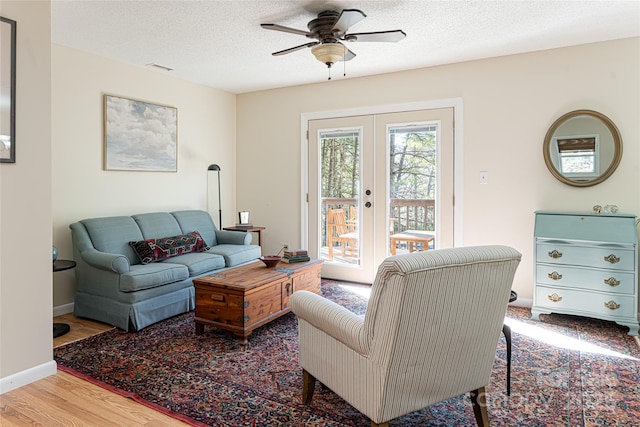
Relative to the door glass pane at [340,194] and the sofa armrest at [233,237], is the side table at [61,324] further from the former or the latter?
the door glass pane at [340,194]

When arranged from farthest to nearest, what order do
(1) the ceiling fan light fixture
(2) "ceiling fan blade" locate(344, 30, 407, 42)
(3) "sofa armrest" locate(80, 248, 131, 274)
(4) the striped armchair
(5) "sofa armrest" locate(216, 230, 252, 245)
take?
1. (5) "sofa armrest" locate(216, 230, 252, 245)
2. (3) "sofa armrest" locate(80, 248, 131, 274)
3. (1) the ceiling fan light fixture
4. (2) "ceiling fan blade" locate(344, 30, 407, 42)
5. (4) the striped armchair

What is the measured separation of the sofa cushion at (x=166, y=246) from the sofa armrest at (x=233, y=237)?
45 centimetres

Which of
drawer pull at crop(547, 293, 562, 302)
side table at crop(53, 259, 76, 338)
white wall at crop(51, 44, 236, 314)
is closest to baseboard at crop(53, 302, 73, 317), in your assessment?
white wall at crop(51, 44, 236, 314)

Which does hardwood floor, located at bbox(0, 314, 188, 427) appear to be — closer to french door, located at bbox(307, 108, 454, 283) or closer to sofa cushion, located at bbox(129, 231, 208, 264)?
sofa cushion, located at bbox(129, 231, 208, 264)

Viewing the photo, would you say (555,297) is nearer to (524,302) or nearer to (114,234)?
(524,302)

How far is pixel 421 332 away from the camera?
1.60m

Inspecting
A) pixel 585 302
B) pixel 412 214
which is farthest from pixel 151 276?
pixel 585 302

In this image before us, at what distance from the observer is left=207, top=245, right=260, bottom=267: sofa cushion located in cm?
420

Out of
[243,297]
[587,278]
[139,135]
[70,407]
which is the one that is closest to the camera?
[70,407]

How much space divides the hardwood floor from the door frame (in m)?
3.22

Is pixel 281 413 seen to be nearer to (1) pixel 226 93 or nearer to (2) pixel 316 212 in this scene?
(2) pixel 316 212

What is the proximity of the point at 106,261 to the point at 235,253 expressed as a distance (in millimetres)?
1314

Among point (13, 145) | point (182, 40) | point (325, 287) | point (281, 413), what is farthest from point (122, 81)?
point (281, 413)

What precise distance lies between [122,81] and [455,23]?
3.34m
